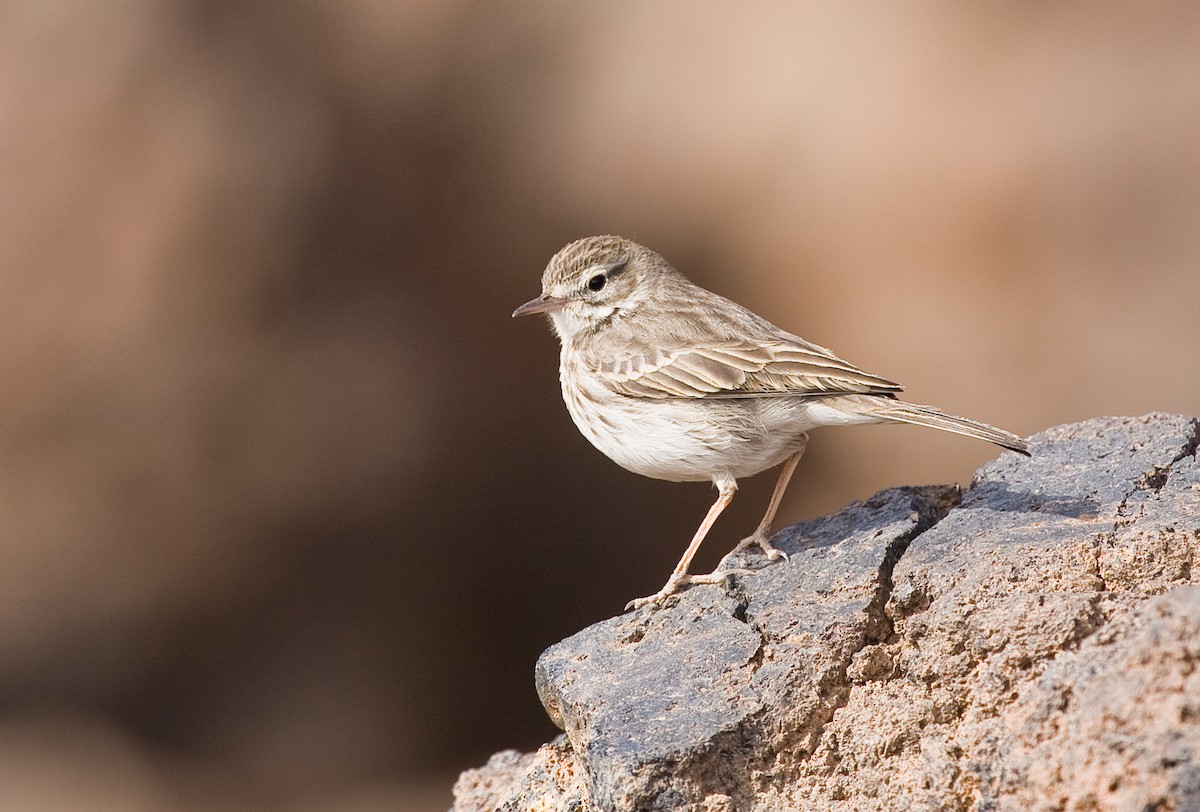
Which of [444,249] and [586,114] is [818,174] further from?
[444,249]

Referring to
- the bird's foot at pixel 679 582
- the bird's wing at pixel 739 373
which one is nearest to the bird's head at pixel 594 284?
the bird's wing at pixel 739 373

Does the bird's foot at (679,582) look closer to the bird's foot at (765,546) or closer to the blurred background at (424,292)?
the bird's foot at (765,546)

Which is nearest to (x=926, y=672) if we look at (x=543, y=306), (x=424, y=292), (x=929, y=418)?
(x=929, y=418)

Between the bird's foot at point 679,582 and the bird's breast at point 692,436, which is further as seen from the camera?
the bird's breast at point 692,436

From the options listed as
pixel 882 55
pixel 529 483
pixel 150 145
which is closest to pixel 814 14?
pixel 882 55

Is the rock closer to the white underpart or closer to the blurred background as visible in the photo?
the white underpart
